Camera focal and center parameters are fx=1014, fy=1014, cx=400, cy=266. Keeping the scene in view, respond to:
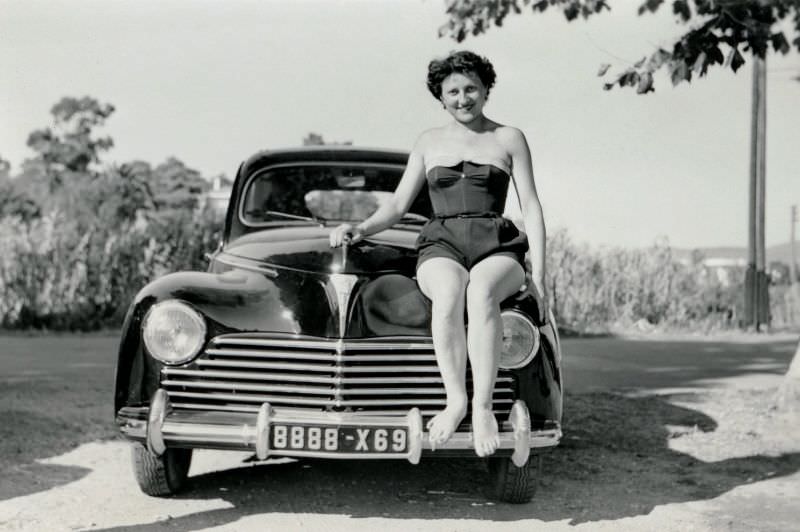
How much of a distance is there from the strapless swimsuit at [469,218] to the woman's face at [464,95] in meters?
0.21

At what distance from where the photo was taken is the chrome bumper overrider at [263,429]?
383cm

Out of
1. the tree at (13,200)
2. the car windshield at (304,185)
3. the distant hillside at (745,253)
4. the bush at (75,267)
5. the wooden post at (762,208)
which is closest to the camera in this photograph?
the car windshield at (304,185)

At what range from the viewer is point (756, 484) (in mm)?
5043

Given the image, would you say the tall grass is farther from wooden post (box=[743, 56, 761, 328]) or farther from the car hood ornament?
the car hood ornament

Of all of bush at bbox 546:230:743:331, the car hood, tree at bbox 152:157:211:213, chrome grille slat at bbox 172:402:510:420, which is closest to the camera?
chrome grille slat at bbox 172:402:510:420

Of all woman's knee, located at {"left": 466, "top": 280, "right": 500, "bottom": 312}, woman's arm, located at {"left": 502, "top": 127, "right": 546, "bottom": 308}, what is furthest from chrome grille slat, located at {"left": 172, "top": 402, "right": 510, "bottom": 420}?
woman's arm, located at {"left": 502, "top": 127, "right": 546, "bottom": 308}

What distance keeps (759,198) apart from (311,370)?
15588mm

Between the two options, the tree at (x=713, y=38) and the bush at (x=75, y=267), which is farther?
the bush at (x=75, y=267)

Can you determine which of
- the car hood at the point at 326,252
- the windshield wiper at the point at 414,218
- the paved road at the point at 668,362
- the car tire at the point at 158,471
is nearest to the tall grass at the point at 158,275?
the paved road at the point at 668,362

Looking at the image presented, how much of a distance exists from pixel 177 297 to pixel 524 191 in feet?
4.92

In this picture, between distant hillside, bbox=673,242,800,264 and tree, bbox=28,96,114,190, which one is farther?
distant hillside, bbox=673,242,800,264

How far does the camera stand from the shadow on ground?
432 centimetres

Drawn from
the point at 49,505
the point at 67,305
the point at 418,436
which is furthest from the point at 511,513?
the point at 67,305

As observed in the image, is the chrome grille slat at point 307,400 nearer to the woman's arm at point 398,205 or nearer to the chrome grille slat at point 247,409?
the chrome grille slat at point 247,409
